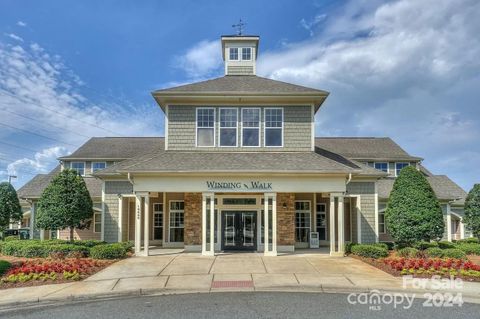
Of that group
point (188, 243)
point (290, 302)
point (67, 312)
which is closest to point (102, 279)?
point (67, 312)

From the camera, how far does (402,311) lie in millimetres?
8883

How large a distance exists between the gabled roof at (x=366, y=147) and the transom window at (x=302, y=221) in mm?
5887

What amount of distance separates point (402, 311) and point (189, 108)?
13.8 m

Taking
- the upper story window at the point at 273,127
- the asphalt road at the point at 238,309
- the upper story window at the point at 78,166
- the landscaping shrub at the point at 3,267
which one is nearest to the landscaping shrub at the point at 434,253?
the asphalt road at the point at 238,309

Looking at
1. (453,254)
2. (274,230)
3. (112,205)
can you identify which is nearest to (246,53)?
(274,230)

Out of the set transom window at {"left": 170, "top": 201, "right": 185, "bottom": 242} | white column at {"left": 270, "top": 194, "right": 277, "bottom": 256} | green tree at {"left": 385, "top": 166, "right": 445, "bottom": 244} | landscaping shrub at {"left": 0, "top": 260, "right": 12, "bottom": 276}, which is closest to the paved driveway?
white column at {"left": 270, "top": 194, "right": 277, "bottom": 256}

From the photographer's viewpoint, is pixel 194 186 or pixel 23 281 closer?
pixel 23 281

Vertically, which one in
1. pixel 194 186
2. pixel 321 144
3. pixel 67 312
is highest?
pixel 321 144

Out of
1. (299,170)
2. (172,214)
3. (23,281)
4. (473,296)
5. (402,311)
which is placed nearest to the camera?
(402,311)

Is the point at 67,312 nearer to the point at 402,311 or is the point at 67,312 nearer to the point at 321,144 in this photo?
the point at 402,311

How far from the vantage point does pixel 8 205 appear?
21406 millimetres

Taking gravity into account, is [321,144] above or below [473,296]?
above

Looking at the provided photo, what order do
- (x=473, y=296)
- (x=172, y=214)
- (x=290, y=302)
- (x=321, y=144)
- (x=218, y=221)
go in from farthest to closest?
(x=321, y=144) → (x=172, y=214) → (x=218, y=221) → (x=473, y=296) → (x=290, y=302)

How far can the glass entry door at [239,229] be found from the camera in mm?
19453
